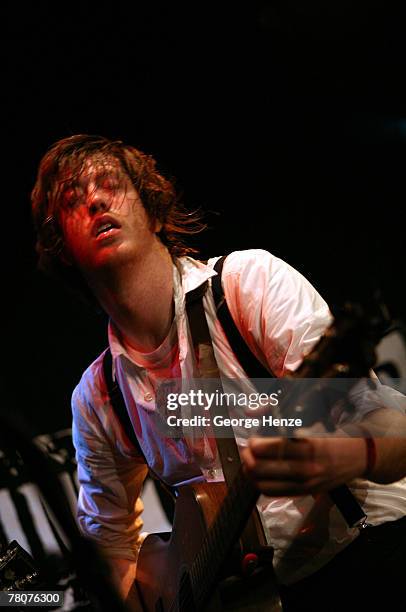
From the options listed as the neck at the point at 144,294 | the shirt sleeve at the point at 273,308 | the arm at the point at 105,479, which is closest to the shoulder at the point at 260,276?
the shirt sleeve at the point at 273,308

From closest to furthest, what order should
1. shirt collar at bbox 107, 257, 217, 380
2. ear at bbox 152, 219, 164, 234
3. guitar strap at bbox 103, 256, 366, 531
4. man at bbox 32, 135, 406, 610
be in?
1. man at bbox 32, 135, 406, 610
2. guitar strap at bbox 103, 256, 366, 531
3. shirt collar at bbox 107, 257, 217, 380
4. ear at bbox 152, 219, 164, 234

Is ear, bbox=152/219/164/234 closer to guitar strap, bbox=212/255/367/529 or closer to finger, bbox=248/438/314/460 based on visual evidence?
guitar strap, bbox=212/255/367/529

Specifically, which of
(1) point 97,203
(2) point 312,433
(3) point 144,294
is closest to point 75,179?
(1) point 97,203

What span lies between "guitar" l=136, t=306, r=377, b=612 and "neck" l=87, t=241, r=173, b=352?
1.34 ft

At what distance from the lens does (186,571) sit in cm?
132

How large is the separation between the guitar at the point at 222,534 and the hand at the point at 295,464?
0.06 metres

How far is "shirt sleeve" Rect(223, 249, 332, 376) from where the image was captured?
118 cm

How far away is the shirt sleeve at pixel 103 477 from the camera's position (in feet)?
→ 5.35

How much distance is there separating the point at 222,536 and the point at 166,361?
1.59 feet

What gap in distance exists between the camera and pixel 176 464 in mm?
1438

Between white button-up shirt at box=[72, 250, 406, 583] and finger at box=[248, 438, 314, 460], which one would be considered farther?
white button-up shirt at box=[72, 250, 406, 583]

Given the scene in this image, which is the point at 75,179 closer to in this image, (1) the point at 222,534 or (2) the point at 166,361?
(2) the point at 166,361

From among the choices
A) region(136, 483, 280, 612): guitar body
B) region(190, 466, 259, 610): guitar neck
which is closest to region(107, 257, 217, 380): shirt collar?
region(136, 483, 280, 612): guitar body

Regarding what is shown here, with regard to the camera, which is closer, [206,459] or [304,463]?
[304,463]
